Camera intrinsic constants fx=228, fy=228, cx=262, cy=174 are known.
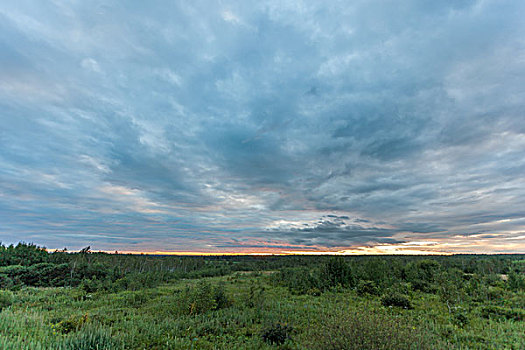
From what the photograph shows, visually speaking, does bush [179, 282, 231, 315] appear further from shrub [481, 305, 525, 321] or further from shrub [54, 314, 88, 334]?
shrub [481, 305, 525, 321]

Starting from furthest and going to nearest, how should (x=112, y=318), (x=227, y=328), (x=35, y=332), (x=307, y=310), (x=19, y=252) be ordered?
(x=19, y=252), (x=307, y=310), (x=112, y=318), (x=227, y=328), (x=35, y=332)

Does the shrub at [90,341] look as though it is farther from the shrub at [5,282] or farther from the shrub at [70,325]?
the shrub at [5,282]

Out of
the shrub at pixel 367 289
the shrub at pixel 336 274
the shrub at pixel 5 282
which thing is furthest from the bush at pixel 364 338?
the shrub at pixel 5 282

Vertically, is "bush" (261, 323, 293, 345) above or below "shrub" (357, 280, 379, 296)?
above

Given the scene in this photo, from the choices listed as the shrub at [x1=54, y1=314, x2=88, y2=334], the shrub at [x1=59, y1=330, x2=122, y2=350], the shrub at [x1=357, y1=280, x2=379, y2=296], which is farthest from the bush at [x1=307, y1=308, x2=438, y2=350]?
the shrub at [x1=357, y1=280, x2=379, y2=296]

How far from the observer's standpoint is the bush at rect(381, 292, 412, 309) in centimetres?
1593

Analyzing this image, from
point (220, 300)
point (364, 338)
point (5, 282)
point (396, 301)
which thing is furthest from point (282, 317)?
point (5, 282)

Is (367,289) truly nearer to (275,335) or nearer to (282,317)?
(282,317)

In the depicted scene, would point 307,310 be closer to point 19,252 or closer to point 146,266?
point 19,252

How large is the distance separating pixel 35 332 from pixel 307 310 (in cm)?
1360

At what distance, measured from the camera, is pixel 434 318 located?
12.8m

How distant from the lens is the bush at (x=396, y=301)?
52.3 ft

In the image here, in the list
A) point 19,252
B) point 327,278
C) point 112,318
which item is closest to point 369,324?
point 112,318

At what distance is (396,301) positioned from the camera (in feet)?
53.6
